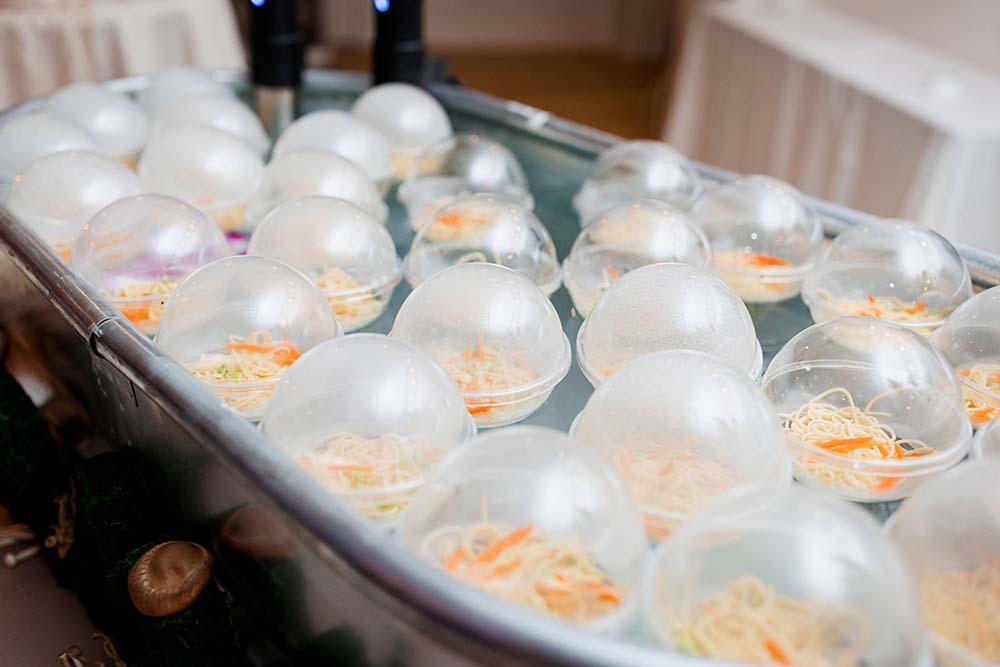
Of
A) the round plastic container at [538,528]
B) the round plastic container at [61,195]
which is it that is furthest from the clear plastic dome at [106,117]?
the round plastic container at [538,528]

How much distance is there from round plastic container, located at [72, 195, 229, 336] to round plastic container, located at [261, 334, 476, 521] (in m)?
0.43

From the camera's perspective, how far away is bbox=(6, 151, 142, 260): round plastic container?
1.50 metres

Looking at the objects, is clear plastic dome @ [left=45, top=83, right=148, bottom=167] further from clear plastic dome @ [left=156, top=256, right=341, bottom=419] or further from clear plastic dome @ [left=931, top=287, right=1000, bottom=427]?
clear plastic dome @ [left=931, top=287, right=1000, bottom=427]

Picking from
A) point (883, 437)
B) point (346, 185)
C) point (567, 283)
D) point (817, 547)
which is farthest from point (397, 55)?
point (817, 547)

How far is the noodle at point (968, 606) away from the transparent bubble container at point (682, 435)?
179 millimetres

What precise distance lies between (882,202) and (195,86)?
1923 mm

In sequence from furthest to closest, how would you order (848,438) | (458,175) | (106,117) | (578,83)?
1. (578,83)
2. (106,117)
3. (458,175)
4. (848,438)

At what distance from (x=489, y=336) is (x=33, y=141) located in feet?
3.38

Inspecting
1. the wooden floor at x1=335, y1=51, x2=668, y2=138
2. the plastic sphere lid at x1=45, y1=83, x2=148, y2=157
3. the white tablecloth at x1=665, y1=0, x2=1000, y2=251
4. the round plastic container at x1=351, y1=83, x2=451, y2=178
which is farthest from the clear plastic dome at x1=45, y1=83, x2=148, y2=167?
the wooden floor at x1=335, y1=51, x2=668, y2=138

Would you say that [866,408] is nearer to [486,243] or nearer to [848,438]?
[848,438]

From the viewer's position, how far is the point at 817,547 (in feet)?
2.53

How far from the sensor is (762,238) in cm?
149

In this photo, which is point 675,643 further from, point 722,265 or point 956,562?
point 722,265

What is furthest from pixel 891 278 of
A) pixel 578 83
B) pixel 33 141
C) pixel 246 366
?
pixel 578 83
